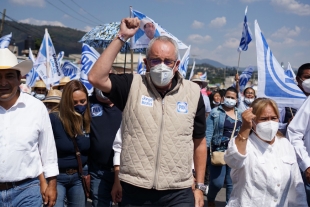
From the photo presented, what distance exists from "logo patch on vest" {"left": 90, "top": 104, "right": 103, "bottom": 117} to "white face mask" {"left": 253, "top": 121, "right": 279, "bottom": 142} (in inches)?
68.4

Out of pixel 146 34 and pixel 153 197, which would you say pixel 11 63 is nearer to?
pixel 153 197

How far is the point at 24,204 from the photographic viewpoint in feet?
10.4

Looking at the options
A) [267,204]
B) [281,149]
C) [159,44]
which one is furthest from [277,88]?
[159,44]

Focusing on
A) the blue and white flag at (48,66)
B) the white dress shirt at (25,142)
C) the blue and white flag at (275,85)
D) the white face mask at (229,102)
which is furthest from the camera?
the blue and white flag at (48,66)

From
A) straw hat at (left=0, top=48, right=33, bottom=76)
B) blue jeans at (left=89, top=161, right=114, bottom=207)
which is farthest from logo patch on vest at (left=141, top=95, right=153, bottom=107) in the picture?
blue jeans at (left=89, top=161, right=114, bottom=207)

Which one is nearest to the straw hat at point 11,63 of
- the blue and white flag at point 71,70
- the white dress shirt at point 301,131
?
the white dress shirt at point 301,131

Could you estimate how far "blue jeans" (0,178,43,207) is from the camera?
10.1 ft

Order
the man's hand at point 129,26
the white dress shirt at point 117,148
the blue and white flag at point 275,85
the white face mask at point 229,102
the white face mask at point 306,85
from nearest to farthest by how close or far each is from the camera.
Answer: the man's hand at point 129,26 < the white dress shirt at point 117,148 < the white face mask at point 306,85 < the blue and white flag at point 275,85 < the white face mask at point 229,102

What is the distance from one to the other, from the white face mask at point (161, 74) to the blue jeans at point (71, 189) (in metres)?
1.77

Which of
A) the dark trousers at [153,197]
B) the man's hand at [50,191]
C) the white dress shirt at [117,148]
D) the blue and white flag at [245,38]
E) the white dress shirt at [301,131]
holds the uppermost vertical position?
the blue and white flag at [245,38]

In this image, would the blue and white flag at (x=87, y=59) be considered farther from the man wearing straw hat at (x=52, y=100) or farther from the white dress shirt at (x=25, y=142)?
the white dress shirt at (x=25, y=142)

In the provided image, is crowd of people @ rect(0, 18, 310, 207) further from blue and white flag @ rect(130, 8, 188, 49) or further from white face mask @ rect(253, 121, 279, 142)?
blue and white flag @ rect(130, 8, 188, 49)

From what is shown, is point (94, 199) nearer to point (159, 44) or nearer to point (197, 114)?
point (197, 114)

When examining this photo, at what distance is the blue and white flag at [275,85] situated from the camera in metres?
4.95
